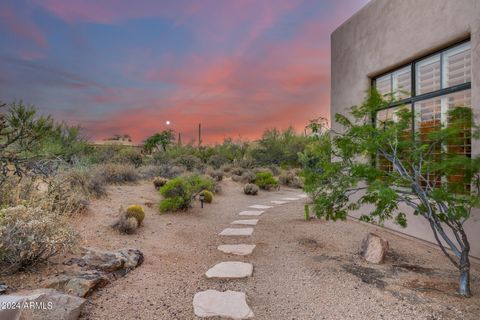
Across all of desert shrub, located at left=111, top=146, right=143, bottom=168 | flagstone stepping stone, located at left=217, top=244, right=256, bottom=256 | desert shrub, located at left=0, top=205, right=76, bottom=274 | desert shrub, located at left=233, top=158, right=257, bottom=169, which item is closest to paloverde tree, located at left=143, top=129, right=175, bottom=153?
desert shrub, located at left=111, top=146, right=143, bottom=168

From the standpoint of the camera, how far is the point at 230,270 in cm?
302

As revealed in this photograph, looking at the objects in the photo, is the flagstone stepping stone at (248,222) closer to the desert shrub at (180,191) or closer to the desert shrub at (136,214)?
the desert shrub at (180,191)

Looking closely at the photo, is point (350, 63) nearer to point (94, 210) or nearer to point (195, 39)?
point (195, 39)

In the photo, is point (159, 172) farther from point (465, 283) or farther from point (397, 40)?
point (465, 283)

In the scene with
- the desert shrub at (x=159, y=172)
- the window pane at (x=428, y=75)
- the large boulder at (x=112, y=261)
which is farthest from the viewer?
the desert shrub at (x=159, y=172)

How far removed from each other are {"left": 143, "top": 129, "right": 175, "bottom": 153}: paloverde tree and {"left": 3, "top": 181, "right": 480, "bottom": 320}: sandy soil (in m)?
14.3

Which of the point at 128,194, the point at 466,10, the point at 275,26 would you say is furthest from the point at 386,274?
the point at 275,26

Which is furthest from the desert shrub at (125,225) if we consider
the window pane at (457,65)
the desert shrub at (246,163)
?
the desert shrub at (246,163)

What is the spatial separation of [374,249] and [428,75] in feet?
9.46

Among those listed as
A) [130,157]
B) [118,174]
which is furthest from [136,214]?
[130,157]

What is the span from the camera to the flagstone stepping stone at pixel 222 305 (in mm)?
2091

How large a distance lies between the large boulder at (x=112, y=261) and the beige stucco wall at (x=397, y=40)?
4.29 m

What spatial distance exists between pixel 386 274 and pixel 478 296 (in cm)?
77

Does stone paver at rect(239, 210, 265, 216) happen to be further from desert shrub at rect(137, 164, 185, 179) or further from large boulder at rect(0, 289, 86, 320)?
large boulder at rect(0, 289, 86, 320)
